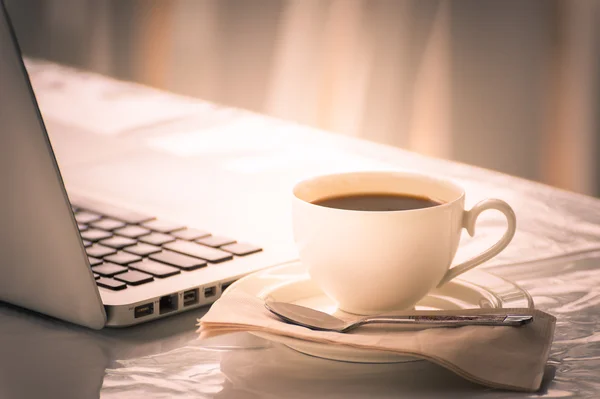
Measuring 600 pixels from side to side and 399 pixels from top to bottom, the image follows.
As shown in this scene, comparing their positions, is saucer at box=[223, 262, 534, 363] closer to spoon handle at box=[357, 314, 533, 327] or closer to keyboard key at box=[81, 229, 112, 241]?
spoon handle at box=[357, 314, 533, 327]

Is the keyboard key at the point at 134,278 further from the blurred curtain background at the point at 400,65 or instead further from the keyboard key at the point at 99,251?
the blurred curtain background at the point at 400,65

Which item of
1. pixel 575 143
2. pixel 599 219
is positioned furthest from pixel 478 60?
pixel 599 219

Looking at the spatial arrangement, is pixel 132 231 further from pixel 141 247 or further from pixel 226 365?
pixel 226 365

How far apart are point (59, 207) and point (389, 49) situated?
2.27 metres

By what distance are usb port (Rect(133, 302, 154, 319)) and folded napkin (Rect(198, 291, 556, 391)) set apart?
80 mm

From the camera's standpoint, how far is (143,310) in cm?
68

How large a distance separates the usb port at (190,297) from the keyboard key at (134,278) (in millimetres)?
29

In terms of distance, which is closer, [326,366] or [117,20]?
[326,366]

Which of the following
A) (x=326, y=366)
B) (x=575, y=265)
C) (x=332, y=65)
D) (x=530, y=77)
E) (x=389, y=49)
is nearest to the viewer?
(x=326, y=366)

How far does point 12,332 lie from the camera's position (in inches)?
26.5

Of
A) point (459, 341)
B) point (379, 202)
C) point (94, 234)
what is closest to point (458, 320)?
point (459, 341)

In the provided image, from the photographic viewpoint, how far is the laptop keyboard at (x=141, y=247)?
0.71m

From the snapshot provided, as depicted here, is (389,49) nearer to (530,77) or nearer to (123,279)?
(530,77)

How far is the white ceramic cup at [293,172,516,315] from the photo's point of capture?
630mm
